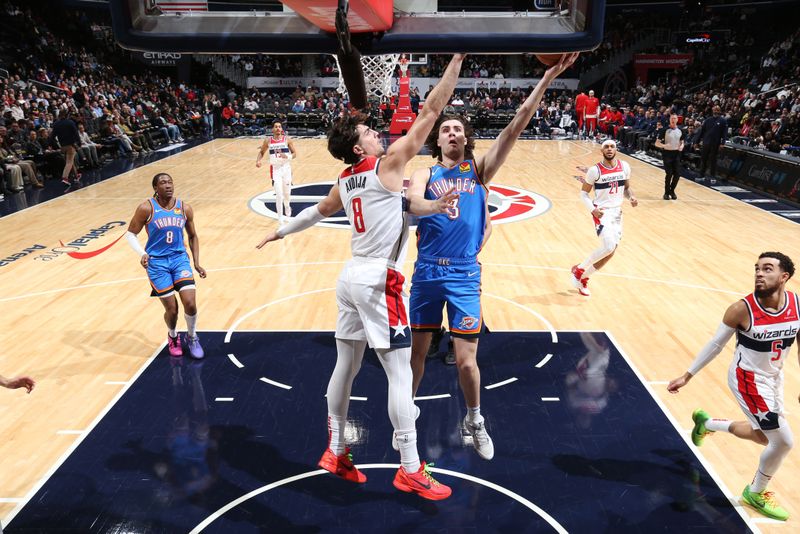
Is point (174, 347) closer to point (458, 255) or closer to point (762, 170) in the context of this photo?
point (458, 255)

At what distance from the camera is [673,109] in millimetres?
22766

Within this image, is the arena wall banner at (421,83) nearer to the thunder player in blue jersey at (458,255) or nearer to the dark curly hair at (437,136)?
the dark curly hair at (437,136)

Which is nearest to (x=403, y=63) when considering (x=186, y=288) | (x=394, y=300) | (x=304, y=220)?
(x=186, y=288)

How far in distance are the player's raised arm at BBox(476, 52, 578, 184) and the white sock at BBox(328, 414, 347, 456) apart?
5.78 ft

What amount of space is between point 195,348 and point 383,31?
3.69 metres

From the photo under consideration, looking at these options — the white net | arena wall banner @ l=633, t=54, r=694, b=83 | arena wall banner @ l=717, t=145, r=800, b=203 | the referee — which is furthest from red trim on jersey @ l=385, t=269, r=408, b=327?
arena wall banner @ l=633, t=54, r=694, b=83

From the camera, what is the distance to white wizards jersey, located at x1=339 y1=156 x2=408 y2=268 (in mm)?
3521

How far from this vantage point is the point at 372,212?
3.54 metres

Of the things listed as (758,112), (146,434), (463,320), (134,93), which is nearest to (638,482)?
(463,320)

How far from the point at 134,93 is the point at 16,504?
2335 centimetres

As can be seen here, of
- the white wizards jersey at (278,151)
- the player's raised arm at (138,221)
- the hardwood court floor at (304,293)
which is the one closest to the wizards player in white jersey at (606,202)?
the hardwood court floor at (304,293)

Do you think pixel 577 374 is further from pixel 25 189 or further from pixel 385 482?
pixel 25 189

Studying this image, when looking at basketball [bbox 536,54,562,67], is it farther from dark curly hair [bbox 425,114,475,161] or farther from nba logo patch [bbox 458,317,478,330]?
nba logo patch [bbox 458,317,478,330]

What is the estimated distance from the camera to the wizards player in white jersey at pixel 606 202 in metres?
7.41
